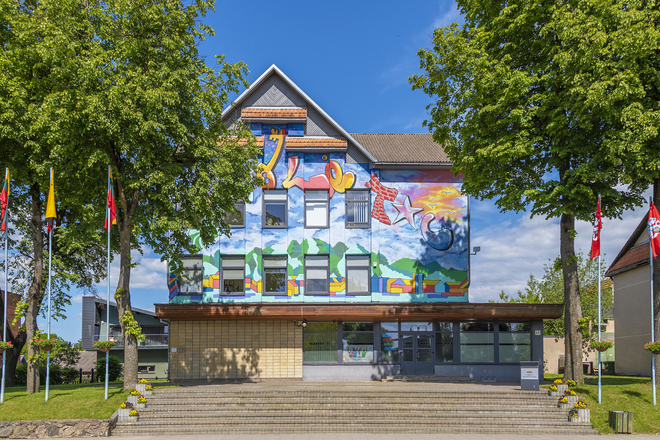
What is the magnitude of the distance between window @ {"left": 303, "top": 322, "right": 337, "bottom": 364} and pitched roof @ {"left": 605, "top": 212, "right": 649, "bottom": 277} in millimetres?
16062

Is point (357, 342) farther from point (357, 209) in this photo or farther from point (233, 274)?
point (233, 274)

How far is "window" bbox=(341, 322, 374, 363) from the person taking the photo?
67.5 feet

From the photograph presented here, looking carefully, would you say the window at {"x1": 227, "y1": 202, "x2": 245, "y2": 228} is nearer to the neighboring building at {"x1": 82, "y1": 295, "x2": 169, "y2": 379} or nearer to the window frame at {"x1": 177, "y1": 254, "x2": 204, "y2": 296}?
the window frame at {"x1": 177, "y1": 254, "x2": 204, "y2": 296}

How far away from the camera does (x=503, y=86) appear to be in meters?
15.5

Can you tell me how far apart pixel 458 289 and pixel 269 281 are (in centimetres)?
890

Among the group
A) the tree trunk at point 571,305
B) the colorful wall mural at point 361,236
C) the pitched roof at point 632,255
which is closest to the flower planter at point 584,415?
the tree trunk at point 571,305

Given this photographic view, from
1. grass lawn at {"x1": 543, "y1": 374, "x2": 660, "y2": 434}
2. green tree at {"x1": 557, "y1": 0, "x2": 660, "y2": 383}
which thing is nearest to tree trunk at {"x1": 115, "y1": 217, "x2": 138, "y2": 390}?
grass lawn at {"x1": 543, "y1": 374, "x2": 660, "y2": 434}

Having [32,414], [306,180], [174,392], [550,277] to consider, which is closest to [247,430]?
[174,392]

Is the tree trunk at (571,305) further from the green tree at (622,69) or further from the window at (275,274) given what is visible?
the window at (275,274)

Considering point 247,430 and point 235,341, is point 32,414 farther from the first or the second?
point 235,341

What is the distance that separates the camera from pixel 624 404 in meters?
13.5

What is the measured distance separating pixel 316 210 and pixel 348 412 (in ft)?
33.4

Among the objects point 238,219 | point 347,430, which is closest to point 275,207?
point 238,219

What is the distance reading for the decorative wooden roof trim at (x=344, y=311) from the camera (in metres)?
19.4
